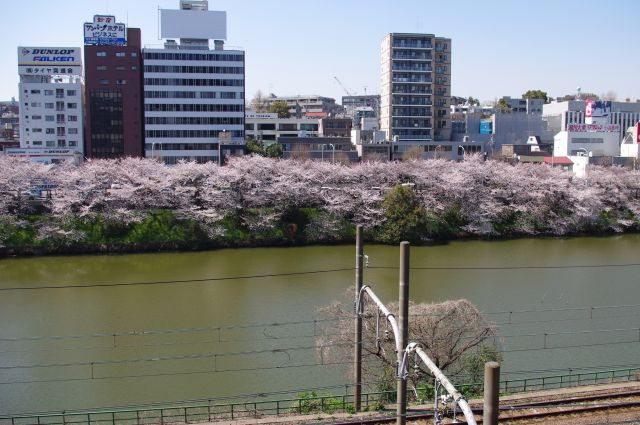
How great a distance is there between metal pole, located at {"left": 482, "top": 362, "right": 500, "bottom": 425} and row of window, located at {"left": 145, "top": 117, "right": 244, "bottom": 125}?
2998 centimetres

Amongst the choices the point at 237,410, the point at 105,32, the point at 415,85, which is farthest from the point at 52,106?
the point at 237,410

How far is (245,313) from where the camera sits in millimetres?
12648

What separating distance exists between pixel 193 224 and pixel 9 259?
17.9ft

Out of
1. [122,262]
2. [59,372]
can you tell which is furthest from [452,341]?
[122,262]

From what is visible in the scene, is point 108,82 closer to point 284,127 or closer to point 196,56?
point 196,56

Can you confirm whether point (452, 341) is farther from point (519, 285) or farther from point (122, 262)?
point (122, 262)

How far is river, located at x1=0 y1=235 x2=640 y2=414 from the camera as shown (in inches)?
366

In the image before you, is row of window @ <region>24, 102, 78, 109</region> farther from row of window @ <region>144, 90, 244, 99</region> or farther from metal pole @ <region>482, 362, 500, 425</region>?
metal pole @ <region>482, 362, 500, 425</region>

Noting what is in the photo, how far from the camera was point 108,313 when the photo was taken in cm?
1280

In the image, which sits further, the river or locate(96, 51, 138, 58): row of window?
locate(96, 51, 138, 58): row of window

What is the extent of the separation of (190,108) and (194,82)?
4.36ft

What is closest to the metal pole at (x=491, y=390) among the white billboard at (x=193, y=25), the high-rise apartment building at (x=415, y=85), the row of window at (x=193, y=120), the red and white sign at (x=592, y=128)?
the row of window at (x=193, y=120)

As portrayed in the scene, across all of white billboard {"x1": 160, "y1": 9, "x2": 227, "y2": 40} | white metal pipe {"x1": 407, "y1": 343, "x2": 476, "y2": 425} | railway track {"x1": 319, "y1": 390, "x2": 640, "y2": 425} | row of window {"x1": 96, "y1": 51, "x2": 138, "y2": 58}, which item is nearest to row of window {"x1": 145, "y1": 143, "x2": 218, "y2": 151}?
row of window {"x1": 96, "y1": 51, "x2": 138, "y2": 58}

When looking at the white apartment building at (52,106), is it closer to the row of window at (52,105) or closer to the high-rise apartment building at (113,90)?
the row of window at (52,105)
